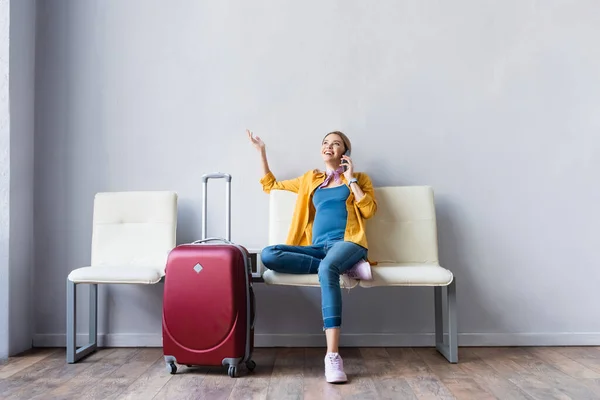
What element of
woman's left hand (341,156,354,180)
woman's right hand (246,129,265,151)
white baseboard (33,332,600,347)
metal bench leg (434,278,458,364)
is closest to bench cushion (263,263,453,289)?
metal bench leg (434,278,458,364)

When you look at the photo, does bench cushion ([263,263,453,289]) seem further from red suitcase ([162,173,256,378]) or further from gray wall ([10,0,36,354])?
gray wall ([10,0,36,354])

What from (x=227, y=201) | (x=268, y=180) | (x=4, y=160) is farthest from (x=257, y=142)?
(x=4, y=160)

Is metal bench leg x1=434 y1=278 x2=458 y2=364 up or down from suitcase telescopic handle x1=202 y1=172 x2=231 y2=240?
down

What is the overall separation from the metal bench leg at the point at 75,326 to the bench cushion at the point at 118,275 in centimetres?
10

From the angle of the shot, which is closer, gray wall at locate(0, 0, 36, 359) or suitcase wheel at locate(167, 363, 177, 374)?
suitcase wheel at locate(167, 363, 177, 374)

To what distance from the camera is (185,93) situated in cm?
297

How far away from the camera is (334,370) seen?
2141mm

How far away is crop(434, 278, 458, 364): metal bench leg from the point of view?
8.05 ft

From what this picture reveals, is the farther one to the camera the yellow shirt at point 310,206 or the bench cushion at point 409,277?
the yellow shirt at point 310,206

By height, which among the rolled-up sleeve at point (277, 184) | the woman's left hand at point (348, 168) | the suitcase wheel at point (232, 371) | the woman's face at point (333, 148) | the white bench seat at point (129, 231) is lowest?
the suitcase wheel at point (232, 371)

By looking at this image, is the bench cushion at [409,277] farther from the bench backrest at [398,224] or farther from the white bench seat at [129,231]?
the white bench seat at [129,231]

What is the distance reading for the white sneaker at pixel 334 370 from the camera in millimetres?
2121

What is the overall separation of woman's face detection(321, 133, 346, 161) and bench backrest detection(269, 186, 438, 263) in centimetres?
28

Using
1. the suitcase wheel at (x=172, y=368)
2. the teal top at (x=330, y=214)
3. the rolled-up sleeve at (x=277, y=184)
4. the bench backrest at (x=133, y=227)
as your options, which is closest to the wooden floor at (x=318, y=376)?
the suitcase wheel at (x=172, y=368)
